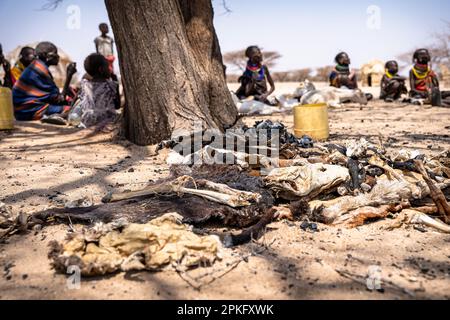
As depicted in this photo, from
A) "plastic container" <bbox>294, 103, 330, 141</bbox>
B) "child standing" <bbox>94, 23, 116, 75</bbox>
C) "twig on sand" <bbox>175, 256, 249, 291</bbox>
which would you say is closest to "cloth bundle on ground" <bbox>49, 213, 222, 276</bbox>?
"twig on sand" <bbox>175, 256, 249, 291</bbox>

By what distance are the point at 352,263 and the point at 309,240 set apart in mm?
307

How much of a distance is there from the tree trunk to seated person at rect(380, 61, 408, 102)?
631 cm

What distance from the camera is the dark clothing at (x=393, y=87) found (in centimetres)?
916

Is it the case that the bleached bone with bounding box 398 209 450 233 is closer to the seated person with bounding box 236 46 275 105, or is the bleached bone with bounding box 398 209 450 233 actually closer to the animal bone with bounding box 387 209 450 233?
the animal bone with bounding box 387 209 450 233

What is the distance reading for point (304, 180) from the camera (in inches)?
99.2

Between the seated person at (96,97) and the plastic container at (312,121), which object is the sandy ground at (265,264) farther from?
the seated person at (96,97)

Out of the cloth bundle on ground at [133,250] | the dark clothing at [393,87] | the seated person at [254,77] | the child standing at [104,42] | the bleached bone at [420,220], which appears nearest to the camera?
the cloth bundle on ground at [133,250]

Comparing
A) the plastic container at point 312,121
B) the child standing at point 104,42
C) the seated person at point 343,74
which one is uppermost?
the child standing at point 104,42

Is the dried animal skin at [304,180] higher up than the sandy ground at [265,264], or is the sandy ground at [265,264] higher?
the dried animal skin at [304,180]

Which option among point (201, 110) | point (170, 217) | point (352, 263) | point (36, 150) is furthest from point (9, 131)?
point (352, 263)

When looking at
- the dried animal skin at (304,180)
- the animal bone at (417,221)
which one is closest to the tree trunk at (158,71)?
the dried animal skin at (304,180)

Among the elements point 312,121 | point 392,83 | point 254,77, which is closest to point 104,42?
point 254,77

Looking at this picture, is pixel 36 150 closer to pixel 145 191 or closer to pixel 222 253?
pixel 145 191
